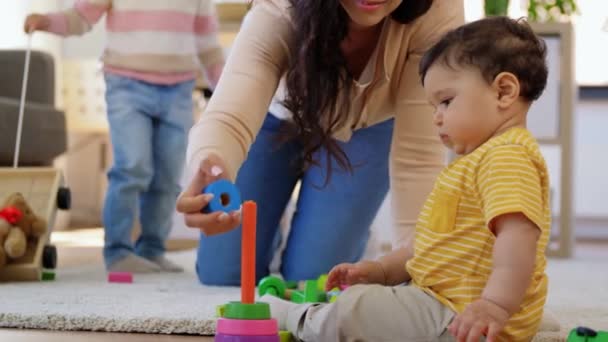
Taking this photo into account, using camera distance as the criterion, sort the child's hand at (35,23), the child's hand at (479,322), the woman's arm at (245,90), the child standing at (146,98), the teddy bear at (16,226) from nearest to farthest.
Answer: the child's hand at (479,322) < the woman's arm at (245,90) < the teddy bear at (16,226) < the child's hand at (35,23) < the child standing at (146,98)

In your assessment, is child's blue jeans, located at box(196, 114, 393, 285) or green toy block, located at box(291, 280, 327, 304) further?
child's blue jeans, located at box(196, 114, 393, 285)

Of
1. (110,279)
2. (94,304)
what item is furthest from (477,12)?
(94,304)

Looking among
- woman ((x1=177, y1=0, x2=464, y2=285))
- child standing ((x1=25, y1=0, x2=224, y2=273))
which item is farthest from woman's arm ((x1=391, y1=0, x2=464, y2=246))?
child standing ((x1=25, y1=0, x2=224, y2=273))

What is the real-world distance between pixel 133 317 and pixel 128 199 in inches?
36.2

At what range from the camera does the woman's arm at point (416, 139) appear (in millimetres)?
1335

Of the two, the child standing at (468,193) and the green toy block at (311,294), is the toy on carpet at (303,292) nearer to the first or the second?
the green toy block at (311,294)

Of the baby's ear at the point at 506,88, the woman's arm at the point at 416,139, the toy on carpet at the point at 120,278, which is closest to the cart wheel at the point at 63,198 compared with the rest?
the toy on carpet at the point at 120,278

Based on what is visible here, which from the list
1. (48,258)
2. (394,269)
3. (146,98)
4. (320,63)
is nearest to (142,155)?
(146,98)

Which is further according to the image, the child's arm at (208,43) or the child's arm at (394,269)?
the child's arm at (208,43)

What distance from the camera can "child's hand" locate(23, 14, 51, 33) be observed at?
193 centimetres

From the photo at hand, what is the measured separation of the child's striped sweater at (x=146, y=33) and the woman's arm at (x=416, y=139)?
842mm

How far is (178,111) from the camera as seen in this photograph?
215 cm

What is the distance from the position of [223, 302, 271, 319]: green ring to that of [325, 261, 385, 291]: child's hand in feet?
0.66

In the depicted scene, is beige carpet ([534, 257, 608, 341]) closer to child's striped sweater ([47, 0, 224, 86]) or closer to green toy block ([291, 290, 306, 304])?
green toy block ([291, 290, 306, 304])
